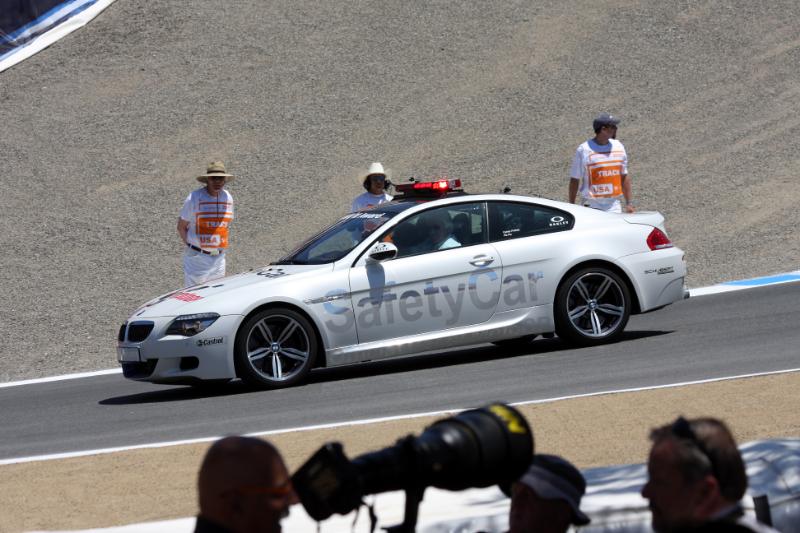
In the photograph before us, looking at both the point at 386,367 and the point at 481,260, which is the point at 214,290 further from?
the point at 481,260

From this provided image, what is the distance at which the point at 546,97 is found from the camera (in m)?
25.3

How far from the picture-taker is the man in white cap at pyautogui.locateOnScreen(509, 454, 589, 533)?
3.27 m

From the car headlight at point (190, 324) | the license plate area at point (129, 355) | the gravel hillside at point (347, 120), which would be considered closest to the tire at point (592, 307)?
the car headlight at point (190, 324)

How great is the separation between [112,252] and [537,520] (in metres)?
17.2

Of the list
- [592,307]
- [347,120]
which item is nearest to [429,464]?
[592,307]

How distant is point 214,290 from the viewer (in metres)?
10.9

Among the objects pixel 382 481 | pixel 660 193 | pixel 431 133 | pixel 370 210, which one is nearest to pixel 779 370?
pixel 370 210

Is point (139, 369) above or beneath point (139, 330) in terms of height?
beneath

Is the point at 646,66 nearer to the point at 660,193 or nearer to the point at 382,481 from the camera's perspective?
the point at 660,193

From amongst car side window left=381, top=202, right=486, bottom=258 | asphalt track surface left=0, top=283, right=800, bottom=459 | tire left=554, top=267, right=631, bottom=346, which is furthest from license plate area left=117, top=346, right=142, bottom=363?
tire left=554, top=267, right=631, bottom=346

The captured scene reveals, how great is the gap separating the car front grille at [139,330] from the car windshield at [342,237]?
1408 mm

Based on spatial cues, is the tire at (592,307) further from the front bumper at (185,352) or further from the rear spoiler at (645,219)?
the front bumper at (185,352)

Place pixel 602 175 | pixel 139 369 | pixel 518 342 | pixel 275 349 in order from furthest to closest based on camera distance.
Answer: pixel 602 175 < pixel 518 342 < pixel 139 369 < pixel 275 349

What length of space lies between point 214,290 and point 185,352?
64cm
